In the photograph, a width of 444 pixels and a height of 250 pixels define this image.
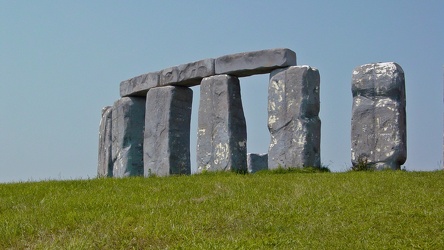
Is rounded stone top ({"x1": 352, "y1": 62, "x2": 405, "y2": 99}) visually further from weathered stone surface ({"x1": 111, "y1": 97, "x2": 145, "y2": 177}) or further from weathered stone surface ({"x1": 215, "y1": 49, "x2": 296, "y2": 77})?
weathered stone surface ({"x1": 111, "y1": 97, "x2": 145, "y2": 177})

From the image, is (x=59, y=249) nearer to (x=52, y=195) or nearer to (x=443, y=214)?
(x=52, y=195)

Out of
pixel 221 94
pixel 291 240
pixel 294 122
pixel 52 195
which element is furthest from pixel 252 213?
pixel 221 94

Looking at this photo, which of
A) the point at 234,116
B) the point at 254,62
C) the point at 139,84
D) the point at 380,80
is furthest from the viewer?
the point at 139,84

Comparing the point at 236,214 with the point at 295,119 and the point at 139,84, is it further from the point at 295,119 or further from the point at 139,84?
the point at 139,84

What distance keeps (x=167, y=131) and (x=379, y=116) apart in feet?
19.7

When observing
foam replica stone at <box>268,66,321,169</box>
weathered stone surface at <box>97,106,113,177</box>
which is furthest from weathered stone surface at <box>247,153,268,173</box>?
foam replica stone at <box>268,66,321,169</box>

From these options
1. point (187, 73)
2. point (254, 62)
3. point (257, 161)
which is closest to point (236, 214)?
point (254, 62)

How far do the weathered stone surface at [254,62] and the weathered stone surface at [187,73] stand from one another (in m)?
0.38

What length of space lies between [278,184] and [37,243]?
213 inches

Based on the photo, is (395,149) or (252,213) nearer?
(252,213)

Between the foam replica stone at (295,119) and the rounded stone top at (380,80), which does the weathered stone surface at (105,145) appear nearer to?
the foam replica stone at (295,119)

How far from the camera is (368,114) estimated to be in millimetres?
18328

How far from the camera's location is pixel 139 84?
74.5 feet

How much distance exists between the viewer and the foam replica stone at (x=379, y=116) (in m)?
Answer: 18.0
